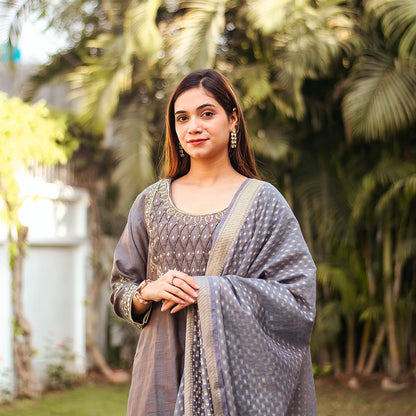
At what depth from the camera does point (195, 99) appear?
2.02 m

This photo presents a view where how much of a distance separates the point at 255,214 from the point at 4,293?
4954mm

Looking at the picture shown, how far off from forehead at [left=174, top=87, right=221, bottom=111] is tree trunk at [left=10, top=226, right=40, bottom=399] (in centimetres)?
451

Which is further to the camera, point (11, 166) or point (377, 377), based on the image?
point (377, 377)

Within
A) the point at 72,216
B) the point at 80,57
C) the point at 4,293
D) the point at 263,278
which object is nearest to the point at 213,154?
the point at 263,278

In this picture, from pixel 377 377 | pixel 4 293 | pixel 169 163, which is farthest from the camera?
pixel 377 377

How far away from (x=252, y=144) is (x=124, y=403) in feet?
9.02

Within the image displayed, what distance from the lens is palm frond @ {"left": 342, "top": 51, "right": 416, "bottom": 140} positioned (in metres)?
5.84

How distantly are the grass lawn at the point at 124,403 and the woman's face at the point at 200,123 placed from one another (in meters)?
4.45

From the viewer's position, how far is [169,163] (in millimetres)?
2236

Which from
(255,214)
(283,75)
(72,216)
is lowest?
(72,216)

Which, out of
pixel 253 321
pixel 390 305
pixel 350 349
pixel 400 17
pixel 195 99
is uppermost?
pixel 400 17

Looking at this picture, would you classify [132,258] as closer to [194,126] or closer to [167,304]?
[167,304]

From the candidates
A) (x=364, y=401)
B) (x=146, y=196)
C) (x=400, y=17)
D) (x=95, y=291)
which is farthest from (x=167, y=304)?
(x=95, y=291)

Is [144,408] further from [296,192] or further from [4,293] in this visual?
[296,192]
